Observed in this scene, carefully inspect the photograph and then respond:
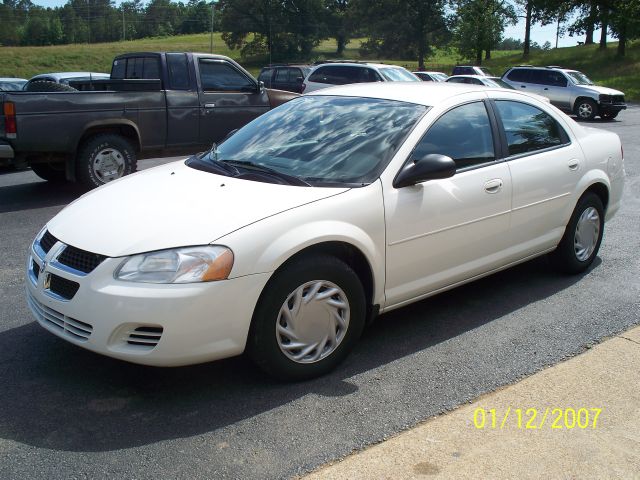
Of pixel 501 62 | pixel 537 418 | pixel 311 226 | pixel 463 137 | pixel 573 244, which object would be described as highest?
pixel 501 62

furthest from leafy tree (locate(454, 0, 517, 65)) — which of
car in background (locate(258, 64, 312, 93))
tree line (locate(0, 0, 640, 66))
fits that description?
car in background (locate(258, 64, 312, 93))

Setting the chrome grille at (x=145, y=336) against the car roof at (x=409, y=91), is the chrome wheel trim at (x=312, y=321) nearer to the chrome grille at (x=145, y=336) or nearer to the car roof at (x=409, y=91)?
the chrome grille at (x=145, y=336)

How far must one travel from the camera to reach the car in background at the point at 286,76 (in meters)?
22.4

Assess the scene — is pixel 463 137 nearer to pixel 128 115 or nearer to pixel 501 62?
pixel 128 115

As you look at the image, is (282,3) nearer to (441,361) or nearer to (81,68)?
(81,68)

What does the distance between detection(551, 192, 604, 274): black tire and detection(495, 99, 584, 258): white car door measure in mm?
121

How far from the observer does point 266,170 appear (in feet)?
13.8

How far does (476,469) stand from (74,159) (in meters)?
7.18

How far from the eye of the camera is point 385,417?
3.37 metres

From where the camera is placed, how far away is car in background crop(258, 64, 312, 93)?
73.5ft

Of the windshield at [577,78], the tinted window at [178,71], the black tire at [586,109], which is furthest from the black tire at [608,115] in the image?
the tinted window at [178,71]

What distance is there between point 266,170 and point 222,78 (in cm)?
649

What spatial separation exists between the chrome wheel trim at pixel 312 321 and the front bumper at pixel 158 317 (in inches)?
9.5

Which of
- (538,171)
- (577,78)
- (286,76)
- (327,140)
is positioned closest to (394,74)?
(286,76)
